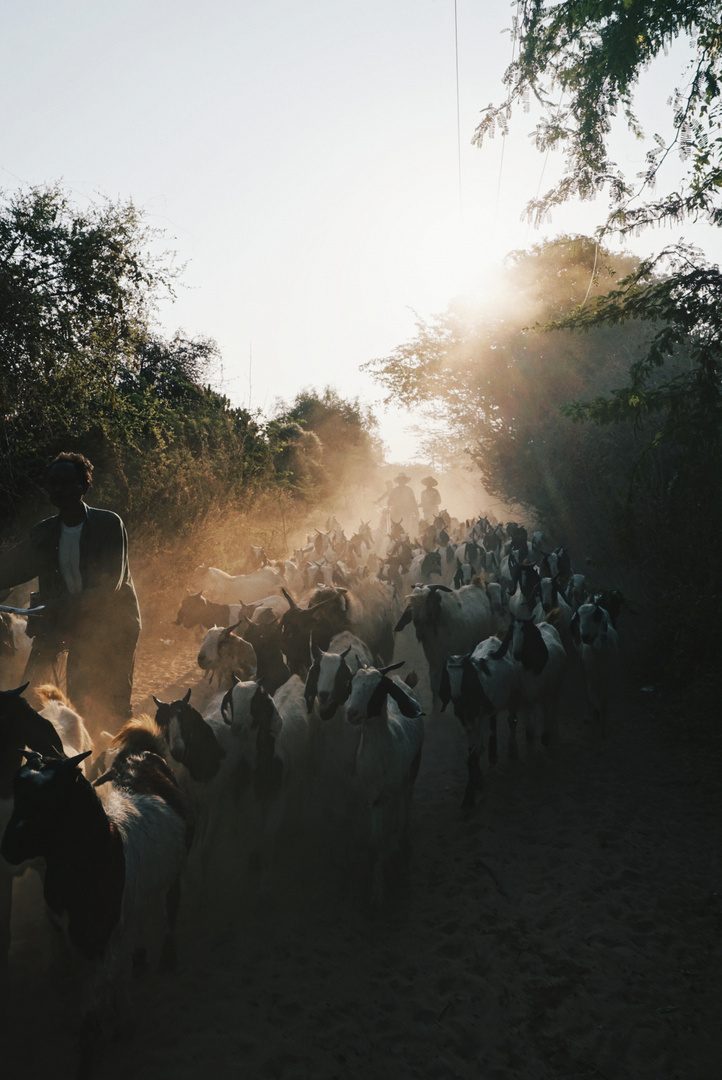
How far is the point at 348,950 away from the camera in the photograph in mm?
3805

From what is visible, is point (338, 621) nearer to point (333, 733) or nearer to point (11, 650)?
point (333, 733)

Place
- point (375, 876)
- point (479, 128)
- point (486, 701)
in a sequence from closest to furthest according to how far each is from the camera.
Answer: point (375, 876) → point (486, 701) → point (479, 128)

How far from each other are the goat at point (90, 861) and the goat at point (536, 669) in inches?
159

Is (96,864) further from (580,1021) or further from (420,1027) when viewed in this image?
(580,1021)

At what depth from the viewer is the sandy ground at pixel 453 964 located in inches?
120

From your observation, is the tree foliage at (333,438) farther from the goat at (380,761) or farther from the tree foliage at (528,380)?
the goat at (380,761)

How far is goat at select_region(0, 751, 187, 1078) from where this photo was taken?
8.53 ft

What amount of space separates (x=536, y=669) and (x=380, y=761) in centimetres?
267

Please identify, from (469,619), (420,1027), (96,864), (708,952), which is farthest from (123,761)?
(469,619)

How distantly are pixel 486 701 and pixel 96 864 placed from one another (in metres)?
4.00

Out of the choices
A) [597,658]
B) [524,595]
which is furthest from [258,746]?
[524,595]

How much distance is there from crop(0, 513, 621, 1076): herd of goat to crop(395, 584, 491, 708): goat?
0.03m

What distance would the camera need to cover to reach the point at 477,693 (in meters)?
5.93

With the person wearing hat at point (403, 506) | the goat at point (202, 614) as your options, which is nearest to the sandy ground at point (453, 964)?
the goat at point (202, 614)
